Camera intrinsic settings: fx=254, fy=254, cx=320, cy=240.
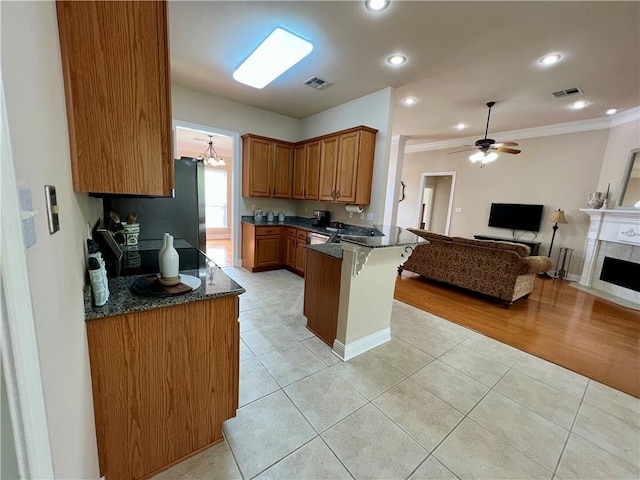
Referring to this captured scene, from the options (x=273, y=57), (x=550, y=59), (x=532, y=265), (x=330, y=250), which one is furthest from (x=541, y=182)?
(x=273, y=57)

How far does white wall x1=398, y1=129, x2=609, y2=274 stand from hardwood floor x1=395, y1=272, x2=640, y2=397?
129 centimetres

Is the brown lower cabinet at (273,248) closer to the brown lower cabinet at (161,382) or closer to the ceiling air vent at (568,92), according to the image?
the brown lower cabinet at (161,382)

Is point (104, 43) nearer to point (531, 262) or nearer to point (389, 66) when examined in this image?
point (389, 66)

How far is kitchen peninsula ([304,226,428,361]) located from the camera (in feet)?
7.00

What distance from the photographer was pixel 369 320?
7.79 ft

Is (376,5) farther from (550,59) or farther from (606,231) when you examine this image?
(606,231)

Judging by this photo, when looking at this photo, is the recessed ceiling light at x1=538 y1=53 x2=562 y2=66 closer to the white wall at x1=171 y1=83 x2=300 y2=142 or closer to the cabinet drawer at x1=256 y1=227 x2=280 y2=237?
the white wall at x1=171 y1=83 x2=300 y2=142

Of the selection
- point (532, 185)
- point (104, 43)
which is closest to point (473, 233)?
point (532, 185)

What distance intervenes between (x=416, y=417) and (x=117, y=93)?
93.0 inches

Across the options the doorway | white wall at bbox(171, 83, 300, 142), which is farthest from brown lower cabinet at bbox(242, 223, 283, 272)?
white wall at bbox(171, 83, 300, 142)

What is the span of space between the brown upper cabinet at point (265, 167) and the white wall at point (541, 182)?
4.30 m

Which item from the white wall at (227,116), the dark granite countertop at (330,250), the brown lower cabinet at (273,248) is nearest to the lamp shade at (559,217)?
the brown lower cabinet at (273,248)

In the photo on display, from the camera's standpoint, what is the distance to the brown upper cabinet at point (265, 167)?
4.43 meters

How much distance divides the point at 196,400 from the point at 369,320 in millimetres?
1534
